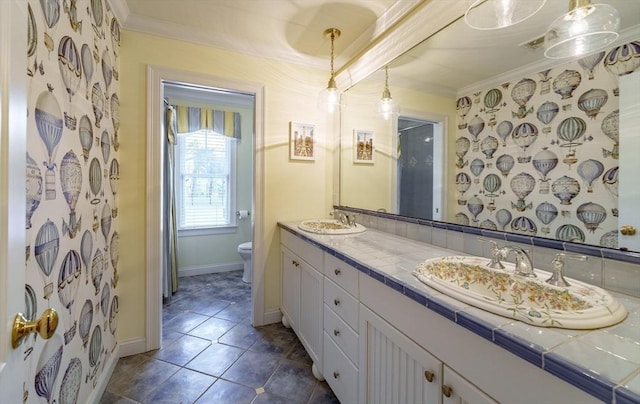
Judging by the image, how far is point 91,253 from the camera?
55.0 inches

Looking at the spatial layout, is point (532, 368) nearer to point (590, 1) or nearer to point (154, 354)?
point (590, 1)

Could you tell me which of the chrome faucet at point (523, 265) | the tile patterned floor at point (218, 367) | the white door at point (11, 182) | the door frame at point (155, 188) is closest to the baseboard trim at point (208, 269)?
the tile patterned floor at point (218, 367)

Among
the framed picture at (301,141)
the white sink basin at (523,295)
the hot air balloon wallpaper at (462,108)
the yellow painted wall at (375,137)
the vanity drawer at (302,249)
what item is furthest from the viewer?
the framed picture at (301,141)

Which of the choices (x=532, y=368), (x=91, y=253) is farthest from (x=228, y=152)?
(x=532, y=368)

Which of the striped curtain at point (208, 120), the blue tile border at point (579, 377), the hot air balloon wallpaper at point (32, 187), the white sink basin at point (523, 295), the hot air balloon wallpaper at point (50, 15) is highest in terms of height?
the striped curtain at point (208, 120)

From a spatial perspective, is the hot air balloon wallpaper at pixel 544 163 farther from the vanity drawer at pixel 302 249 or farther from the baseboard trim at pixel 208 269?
the baseboard trim at pixel 208 269

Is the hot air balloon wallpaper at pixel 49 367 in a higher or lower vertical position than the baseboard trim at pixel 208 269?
higher

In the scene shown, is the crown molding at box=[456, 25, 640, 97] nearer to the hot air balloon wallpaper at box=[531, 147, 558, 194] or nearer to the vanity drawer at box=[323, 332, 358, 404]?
the hot air balloon wallpaper at box=[531, 147, 558, 194]

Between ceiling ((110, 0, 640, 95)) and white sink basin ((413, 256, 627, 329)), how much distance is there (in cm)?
85

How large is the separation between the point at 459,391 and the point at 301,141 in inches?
81.6

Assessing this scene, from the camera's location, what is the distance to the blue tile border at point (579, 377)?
18.5 inches

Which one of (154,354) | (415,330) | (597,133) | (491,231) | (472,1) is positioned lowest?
(154,354)

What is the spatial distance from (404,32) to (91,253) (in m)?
2.24

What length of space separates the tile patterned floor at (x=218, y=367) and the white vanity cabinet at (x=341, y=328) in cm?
26
